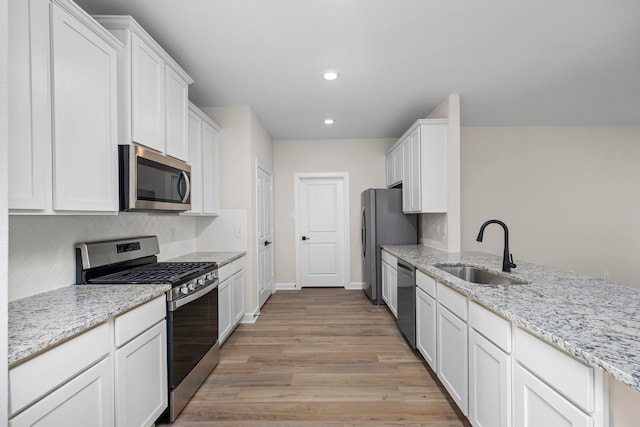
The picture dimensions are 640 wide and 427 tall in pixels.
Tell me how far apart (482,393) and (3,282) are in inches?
79.6

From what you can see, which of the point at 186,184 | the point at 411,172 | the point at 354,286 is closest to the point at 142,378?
the point at 186,184

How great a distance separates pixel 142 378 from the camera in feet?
5.15

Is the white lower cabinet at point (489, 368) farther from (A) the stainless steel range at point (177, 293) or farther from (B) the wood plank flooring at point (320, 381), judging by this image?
(A) the stainless steel range at point (177, 293)

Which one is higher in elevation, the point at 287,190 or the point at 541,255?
the point at 287,190

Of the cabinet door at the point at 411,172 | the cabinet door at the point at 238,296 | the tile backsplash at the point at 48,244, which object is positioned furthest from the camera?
the cabinet door at the point at 411,172

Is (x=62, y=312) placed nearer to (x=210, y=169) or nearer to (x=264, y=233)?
(x=210, y=169)

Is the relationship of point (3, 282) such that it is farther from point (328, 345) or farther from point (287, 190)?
point (287, 190)

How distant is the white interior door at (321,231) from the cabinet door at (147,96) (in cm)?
328

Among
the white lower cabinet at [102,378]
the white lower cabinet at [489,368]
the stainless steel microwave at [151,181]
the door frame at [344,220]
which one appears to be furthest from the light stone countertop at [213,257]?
the white lower cabinet at [489,368]

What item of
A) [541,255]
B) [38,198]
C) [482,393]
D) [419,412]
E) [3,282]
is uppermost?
[38,198]

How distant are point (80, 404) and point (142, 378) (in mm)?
400

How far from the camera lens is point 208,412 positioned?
1976 mm

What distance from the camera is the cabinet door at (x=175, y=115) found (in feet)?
7.35

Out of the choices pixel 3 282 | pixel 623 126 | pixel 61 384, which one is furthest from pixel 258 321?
pixel 623 126
